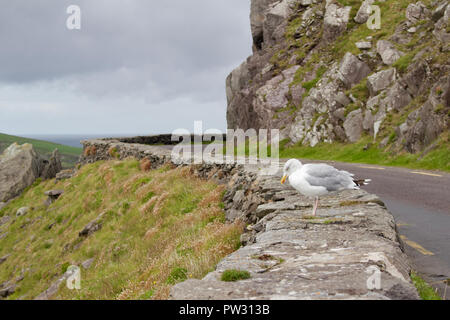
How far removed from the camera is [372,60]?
34.3m

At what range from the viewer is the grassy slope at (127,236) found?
26.7 feet

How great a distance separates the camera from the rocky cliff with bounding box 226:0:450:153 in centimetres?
2514

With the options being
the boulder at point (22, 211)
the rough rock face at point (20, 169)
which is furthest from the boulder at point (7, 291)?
the rough rock face at point (20, 169)

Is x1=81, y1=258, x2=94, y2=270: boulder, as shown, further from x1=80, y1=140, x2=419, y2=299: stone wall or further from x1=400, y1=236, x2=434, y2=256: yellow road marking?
x1=400, y1=236, x2=434, y2=256: yellow road marking

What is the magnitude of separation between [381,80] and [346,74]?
4512mm

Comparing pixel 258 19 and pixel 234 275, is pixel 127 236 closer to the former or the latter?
pixel 234 275

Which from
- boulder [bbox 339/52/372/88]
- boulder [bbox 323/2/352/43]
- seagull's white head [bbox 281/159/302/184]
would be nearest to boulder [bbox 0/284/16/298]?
seagull's white head [bbox 281/159/302/184]

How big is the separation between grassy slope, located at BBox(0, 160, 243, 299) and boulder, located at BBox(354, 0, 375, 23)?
30075mm

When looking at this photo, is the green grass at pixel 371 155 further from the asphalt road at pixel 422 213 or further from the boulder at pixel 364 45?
the boulder at pixel 364 45

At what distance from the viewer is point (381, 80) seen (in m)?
30.6

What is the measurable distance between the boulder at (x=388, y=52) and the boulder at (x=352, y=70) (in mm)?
1627

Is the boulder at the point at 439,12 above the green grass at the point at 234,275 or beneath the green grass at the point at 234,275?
above

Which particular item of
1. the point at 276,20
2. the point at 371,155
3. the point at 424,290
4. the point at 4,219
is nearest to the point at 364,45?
the point at 371,155
